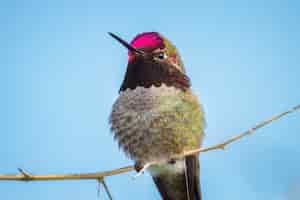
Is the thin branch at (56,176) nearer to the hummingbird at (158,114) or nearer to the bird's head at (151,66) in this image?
the hummingbird at (158,114)

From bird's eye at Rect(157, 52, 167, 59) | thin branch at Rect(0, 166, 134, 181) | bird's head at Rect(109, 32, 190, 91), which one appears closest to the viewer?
thin branch at Rect(0, 166, 134, 181)

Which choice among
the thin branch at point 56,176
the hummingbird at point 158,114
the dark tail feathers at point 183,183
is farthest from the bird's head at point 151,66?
the thin branch at point 56,176

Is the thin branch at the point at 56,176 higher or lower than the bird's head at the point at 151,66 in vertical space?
lower

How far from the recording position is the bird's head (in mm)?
3627

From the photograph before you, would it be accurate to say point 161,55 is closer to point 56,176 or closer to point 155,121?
point 155,121

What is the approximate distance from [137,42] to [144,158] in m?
1.05

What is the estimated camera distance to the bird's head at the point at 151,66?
3627 mm

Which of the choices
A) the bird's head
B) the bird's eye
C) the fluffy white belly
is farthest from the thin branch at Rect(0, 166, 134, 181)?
the bird's eye

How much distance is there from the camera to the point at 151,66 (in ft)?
12.2

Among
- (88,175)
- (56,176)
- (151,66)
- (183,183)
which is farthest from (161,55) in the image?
(56,176)

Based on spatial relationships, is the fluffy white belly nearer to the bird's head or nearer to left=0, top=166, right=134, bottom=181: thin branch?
the bird's head

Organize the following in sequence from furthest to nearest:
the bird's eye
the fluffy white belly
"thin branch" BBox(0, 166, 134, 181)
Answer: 1. the bird's eye
2. the fluffy white belly
3. "thin branch" BBox(0, 166, 134, 181)

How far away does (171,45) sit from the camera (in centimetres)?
413

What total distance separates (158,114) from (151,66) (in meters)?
0.48
